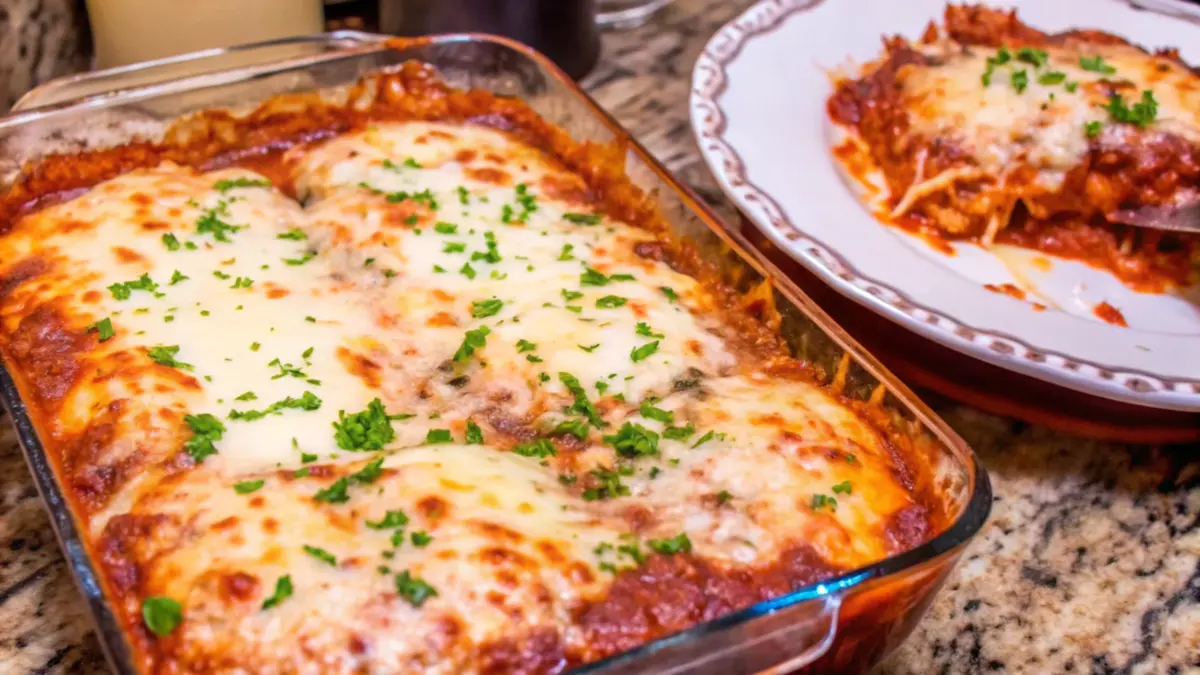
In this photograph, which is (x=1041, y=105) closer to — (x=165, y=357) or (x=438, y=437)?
(x=438, y=437)

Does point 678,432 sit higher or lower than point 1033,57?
lower

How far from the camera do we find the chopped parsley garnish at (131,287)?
158 cm

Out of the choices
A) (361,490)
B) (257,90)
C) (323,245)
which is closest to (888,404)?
(361,490)

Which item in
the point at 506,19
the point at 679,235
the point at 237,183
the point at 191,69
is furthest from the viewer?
the point at 506,19

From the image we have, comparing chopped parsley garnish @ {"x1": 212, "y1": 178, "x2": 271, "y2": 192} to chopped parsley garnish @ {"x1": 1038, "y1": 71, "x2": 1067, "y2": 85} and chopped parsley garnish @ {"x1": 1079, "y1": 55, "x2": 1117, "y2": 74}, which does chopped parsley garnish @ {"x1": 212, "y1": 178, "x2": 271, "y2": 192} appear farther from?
chopped parsley garnish @ {"x1": 1079, "y1": 55, "x2": 1117, "y2": 74}

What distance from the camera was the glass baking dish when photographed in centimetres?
104

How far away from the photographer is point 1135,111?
2246 millimetres

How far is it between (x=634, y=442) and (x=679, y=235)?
1.83 feet

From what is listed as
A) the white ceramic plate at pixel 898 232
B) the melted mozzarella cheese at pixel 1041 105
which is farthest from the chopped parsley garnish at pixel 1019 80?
the white ceramic plate at pixel 898 232

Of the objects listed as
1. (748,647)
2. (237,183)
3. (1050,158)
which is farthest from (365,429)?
(1050,158)

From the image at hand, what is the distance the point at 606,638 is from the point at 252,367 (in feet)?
2.21

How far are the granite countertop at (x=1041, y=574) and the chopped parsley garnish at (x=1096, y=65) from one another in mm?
971

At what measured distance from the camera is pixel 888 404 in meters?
1.40

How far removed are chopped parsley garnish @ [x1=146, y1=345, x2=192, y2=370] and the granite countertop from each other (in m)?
0.32
